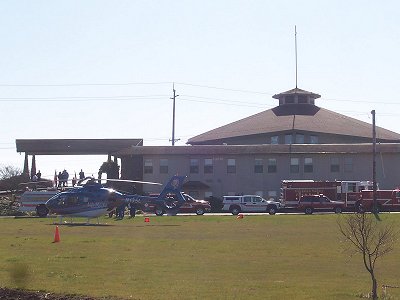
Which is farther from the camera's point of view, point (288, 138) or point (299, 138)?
point (299, 138)

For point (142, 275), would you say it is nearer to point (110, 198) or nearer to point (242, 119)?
point (110, 198)

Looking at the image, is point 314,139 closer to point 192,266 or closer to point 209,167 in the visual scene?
point 209,167

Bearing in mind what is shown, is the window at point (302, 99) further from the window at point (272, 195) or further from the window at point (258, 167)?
the window at point (272, 195)

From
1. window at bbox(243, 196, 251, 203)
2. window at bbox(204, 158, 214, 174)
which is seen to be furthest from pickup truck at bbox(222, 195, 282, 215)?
window at bbox(204, 158, 214, 174)

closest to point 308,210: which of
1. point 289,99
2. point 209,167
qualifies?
point 209,167

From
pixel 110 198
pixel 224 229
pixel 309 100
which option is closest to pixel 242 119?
pixel 309 100

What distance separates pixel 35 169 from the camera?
97.4 metres

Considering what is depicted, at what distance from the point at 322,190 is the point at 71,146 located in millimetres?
36842

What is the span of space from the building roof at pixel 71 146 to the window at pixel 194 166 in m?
11.3

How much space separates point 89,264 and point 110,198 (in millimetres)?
29925

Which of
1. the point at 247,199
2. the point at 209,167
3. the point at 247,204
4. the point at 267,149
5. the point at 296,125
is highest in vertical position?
the point at 296,125

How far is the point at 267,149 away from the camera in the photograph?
293ft

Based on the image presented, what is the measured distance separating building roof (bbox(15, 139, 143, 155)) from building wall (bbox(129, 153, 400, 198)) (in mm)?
10226

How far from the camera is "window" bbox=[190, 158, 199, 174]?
295 ft
